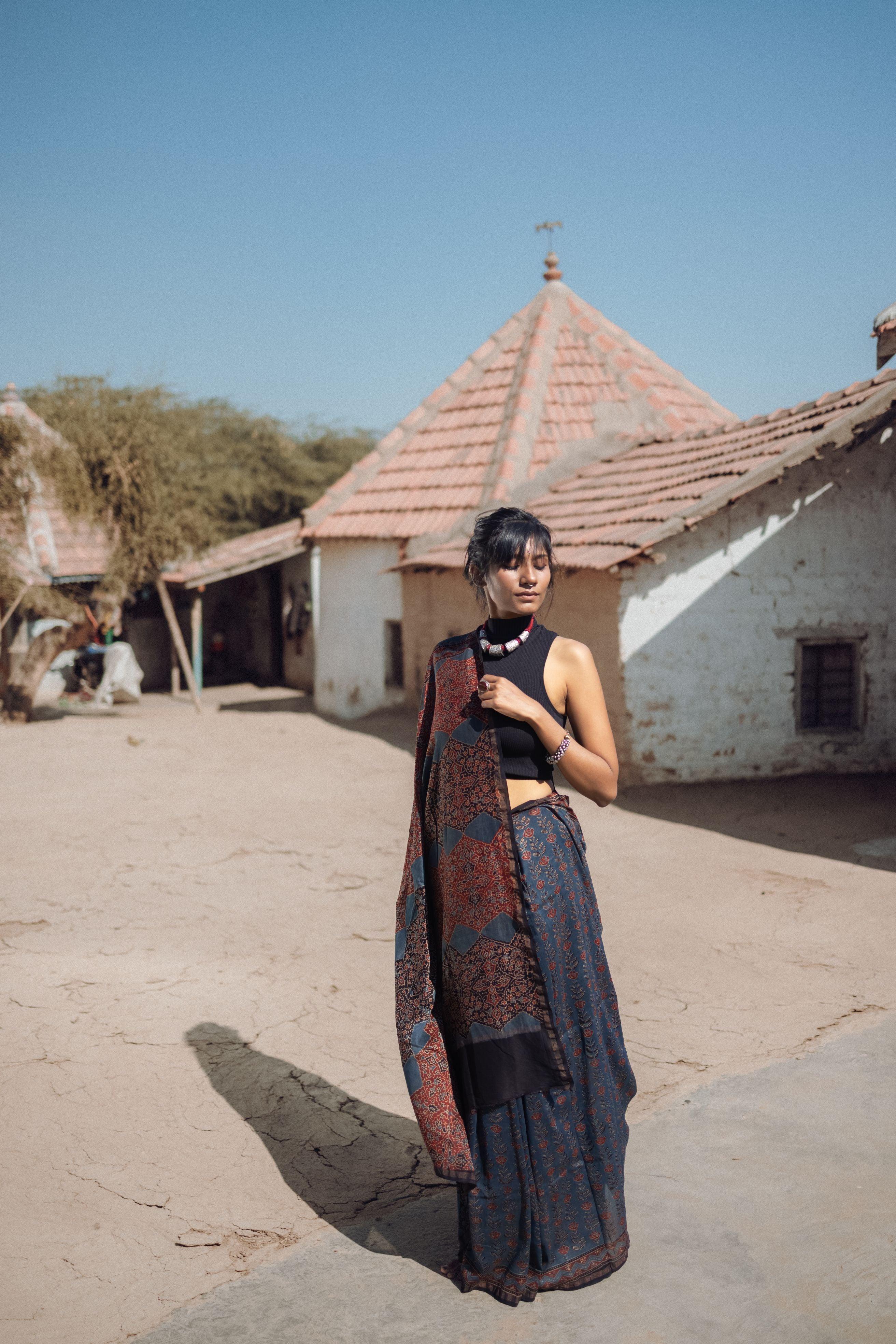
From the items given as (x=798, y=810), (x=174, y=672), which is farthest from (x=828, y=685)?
(x=174, y=672)

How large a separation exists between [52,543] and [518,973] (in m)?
18.1

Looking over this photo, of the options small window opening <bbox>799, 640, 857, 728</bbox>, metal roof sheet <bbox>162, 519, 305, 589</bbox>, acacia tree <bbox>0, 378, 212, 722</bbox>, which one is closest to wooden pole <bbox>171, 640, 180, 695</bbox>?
metal roof sheet <bbox>162, 519, 305, 589</bbox>

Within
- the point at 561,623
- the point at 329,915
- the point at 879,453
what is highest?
the point at 879,453

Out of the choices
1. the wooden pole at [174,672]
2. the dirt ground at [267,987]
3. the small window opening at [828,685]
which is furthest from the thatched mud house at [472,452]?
the wooden pole at [174,672]

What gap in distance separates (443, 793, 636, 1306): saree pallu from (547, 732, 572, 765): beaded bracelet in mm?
128

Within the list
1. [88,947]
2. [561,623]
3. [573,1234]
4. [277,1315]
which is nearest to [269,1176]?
[277,1315]

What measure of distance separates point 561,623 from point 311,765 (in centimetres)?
323

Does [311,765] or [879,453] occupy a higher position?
[879,453]

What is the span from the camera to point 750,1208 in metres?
2.99

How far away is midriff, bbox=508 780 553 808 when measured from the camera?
265cm

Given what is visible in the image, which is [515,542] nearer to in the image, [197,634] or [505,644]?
[505,644]

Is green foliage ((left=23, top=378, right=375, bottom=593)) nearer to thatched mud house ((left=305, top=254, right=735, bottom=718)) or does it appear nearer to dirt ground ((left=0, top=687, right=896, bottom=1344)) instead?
thatched mud house ((left=305, top=254, right=735, bottom=718))

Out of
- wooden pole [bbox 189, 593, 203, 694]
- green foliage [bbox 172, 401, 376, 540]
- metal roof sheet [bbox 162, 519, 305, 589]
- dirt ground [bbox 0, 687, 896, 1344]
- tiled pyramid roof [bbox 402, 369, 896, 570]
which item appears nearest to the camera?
dirt ground [bbox 0, 687, 896, 1344]

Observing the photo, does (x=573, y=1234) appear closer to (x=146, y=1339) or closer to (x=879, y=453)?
(x=146, y=1339)
